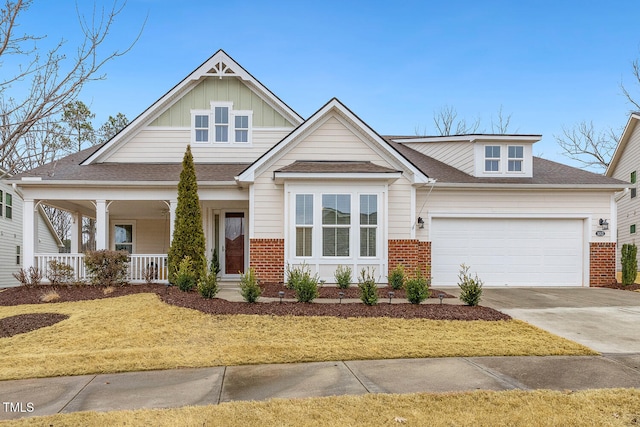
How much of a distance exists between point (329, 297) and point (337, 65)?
1481 centimetres

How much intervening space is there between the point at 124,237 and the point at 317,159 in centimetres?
918

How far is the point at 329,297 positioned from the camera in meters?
9.83

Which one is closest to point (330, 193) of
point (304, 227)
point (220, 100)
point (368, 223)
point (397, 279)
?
point (304, 227)

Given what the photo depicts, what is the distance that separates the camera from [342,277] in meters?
10.6

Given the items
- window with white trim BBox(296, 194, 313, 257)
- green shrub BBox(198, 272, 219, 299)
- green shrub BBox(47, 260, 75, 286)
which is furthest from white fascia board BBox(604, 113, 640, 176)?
green shrub BBox(47, 260, 75, 286)

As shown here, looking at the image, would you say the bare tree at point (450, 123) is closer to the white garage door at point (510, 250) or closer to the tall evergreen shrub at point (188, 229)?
the white garage door at point (510, 250)

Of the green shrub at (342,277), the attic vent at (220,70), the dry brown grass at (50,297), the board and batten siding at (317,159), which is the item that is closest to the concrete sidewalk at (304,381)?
the green shrub at (342,277)

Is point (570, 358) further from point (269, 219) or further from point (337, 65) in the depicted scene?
point (337, 65)

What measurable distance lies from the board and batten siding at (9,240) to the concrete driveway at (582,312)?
820 inches

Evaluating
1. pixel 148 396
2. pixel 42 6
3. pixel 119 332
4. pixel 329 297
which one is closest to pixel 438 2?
pixel 329 297

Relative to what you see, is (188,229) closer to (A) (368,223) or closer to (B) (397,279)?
(A) (368,223)

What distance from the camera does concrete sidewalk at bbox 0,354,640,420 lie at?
4.40 metres

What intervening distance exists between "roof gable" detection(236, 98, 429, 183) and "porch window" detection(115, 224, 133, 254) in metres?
7.47

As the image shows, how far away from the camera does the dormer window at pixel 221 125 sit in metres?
14.6
